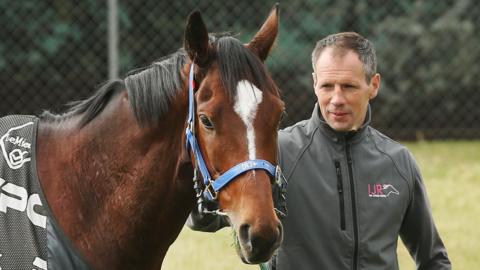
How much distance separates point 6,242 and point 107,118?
517 millimetres

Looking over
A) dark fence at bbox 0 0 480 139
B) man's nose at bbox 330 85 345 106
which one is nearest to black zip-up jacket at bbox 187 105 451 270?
man's nose at bbox 330 85 345 106

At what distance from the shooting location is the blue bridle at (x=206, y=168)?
2.50 m

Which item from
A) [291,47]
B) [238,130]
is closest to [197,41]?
[238,130]

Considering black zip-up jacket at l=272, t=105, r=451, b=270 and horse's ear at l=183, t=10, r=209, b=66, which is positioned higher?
horse's ear at l=183, t=10, r=209, b=66

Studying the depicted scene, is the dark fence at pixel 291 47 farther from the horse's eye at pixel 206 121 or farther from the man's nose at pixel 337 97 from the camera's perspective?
the horse's eye at pixel 206 121

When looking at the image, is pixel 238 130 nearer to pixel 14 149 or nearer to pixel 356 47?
pixel 356 47

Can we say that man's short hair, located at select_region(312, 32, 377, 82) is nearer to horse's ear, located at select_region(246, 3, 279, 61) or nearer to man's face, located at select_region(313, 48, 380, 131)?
man's face, located at select_region(313, 48, 380, 131)

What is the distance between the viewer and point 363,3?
9734 mm

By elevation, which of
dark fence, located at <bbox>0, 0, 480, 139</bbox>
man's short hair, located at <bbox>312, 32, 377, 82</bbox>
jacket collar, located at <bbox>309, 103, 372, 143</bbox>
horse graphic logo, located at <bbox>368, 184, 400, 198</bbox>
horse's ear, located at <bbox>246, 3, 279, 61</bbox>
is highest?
horse's ear, located at <bbox>246, 3, 279, 61</bbox>

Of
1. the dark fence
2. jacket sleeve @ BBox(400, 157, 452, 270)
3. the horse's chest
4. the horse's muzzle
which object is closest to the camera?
the horse's muzzle

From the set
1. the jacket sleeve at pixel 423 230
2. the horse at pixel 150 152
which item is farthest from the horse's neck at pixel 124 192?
the jacket sleeve at pixel 423 230

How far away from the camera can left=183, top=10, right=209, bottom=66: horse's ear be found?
103 inches

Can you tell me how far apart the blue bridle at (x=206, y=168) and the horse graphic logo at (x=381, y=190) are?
54 centimetres

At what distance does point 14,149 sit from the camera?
2.86m
